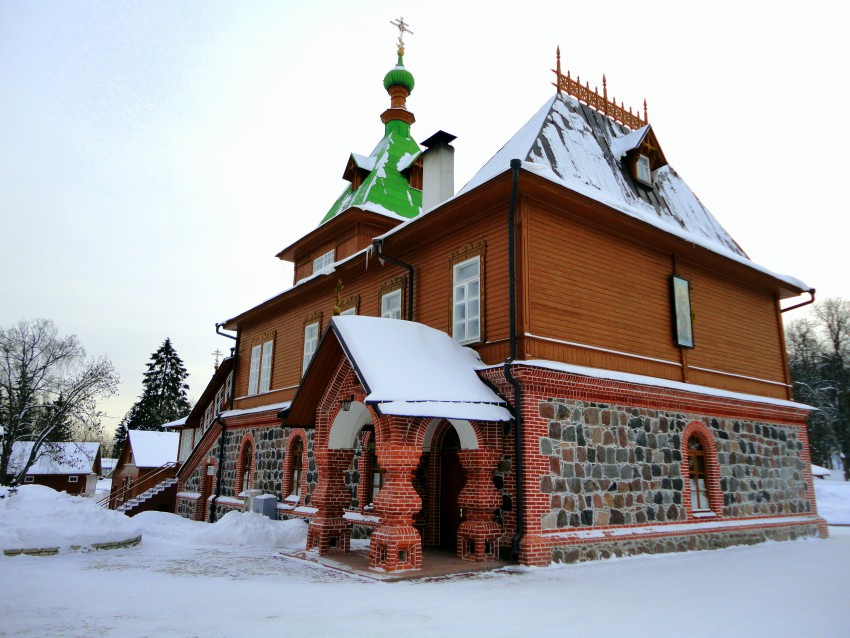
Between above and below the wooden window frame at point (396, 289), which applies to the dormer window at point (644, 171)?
above

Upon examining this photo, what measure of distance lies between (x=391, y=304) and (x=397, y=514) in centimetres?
631

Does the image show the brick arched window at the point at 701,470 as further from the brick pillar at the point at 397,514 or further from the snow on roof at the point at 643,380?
the brick pillar at the point at 397,514

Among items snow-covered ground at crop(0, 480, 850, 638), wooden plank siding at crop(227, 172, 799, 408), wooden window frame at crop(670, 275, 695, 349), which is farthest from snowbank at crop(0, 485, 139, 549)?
wooden window frame at crop(670, 275, 695, 349)

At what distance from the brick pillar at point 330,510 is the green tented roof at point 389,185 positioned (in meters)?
9.14

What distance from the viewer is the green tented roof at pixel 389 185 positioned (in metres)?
19.1

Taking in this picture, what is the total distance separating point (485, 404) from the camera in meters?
9.99

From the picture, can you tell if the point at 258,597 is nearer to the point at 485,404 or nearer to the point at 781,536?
the point at 485,404

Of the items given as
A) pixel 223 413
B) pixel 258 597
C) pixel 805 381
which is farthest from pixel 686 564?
pixel 805 381

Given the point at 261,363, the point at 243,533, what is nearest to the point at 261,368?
the point at 261,363

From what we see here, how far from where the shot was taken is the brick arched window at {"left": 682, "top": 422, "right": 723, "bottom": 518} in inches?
498

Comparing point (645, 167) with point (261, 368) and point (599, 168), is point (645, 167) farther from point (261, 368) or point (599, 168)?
point (261, 368)

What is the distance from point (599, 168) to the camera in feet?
44.9

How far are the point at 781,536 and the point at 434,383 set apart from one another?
32.5ft

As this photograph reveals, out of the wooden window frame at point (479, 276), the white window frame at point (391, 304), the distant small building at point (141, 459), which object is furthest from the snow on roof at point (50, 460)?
the wooden window frame at point (479, 276)
